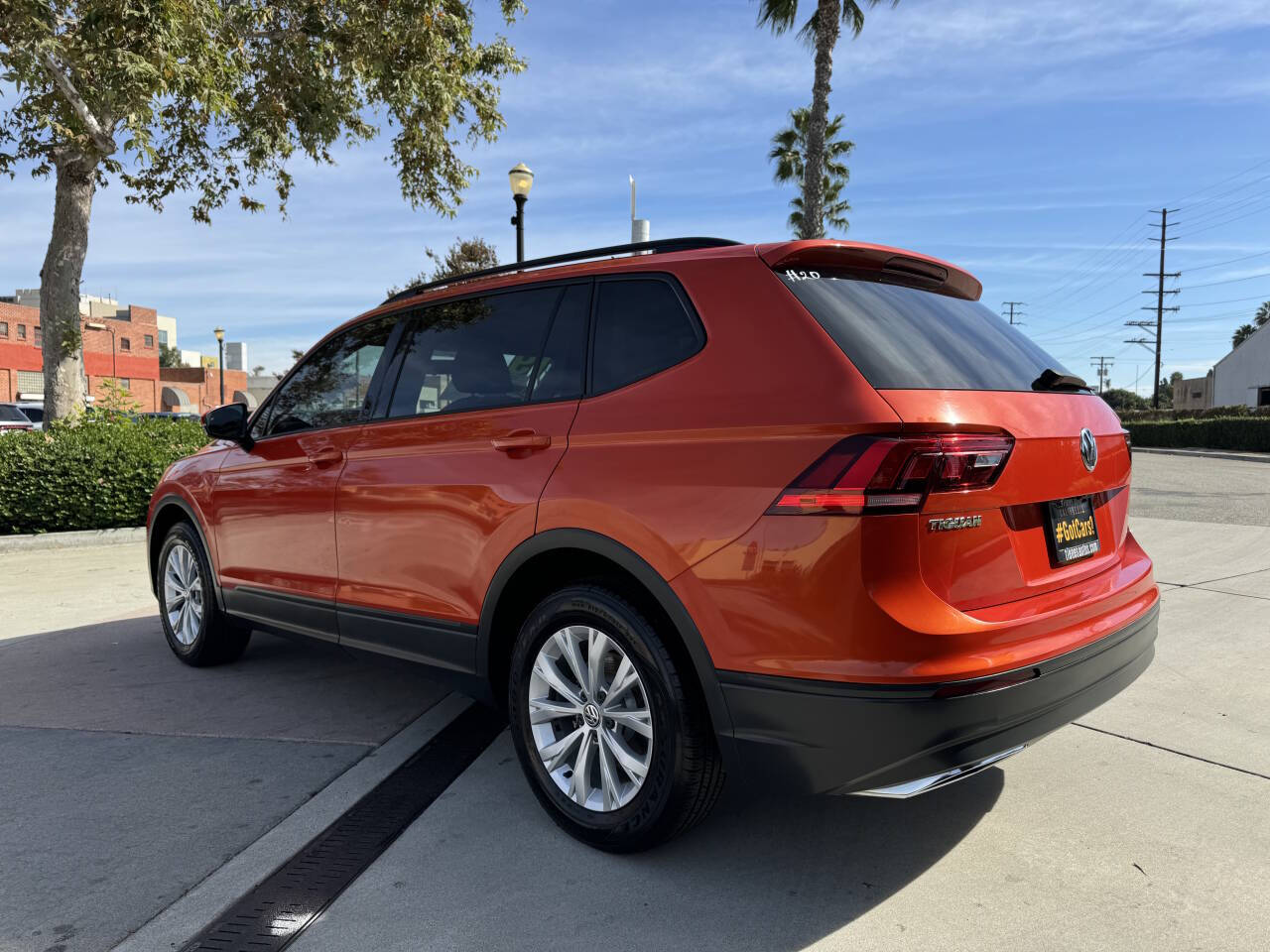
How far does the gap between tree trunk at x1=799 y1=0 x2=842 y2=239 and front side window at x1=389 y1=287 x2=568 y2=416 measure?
12.7 metres

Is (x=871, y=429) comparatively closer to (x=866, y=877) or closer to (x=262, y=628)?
(x=866, y=877)

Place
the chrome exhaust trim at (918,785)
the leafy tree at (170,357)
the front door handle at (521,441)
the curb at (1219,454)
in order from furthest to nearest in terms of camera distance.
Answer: the leafy tree at (170,357) < the curb at (1219,454) < the front door handle at (521,441) < the chrome exhaust trim at (918,785)

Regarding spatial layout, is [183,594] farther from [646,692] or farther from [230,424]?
[646,692]

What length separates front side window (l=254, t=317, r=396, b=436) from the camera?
413cm

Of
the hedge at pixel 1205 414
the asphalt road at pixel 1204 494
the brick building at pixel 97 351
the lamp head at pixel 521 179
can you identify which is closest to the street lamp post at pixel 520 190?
the lamp head at pixel 521 179

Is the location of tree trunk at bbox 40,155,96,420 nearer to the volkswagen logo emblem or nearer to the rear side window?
the rear side window

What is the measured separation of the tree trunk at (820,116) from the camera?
51.8ft

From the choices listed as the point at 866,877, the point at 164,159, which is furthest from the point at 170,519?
the point at 164,159

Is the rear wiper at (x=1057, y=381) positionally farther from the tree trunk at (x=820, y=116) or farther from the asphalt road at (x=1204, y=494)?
the tree trunk at (x=820, y=116)

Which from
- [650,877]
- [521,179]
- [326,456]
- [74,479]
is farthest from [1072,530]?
[521,179]

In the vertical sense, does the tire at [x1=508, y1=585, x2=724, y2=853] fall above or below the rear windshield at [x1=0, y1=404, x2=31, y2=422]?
below

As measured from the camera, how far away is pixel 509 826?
3.18m

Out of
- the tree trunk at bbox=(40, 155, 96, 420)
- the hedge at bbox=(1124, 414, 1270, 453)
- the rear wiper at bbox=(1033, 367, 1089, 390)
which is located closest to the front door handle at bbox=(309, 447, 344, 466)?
the rear wiper at bbox=(1033, 367, 1089, 390)

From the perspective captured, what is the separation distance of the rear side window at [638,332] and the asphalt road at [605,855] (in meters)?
1.30
